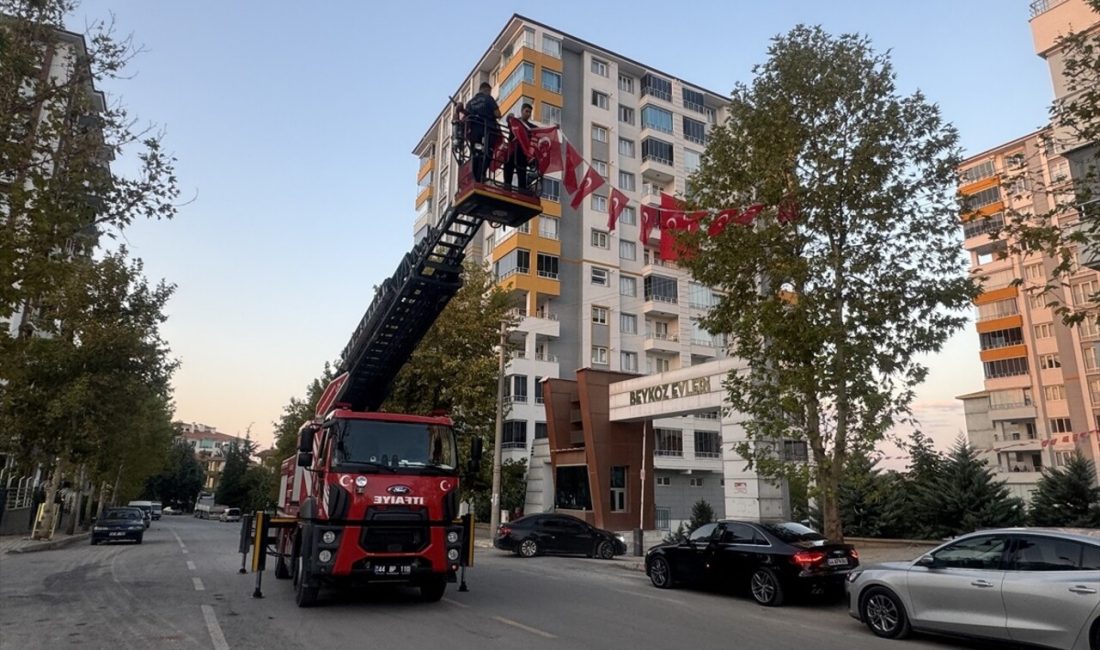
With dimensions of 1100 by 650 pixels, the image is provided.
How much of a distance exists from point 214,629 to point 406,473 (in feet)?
10.3

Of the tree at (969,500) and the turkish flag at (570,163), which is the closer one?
the turkish flag at (570,163)

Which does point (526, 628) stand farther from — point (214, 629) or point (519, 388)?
point (519, 388)

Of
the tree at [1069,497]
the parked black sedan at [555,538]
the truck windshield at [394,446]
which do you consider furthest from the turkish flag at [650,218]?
the tree at [1069,497]

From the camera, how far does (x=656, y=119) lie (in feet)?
170

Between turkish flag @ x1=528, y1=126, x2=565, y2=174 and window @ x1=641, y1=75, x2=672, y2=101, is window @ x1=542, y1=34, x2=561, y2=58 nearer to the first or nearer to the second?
window @ x1=641, y1=75, x2=672, y2=101

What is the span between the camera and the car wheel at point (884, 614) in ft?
29.3

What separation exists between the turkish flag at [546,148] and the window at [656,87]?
4145 centimetres

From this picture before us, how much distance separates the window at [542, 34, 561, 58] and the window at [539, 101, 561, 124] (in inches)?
157

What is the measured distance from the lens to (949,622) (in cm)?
834

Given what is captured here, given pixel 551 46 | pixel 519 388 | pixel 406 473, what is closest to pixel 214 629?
pixel 406 473

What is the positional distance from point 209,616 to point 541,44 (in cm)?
4533

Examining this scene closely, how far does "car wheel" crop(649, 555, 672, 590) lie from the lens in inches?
540

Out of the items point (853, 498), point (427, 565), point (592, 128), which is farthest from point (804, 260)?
point (592, 128)

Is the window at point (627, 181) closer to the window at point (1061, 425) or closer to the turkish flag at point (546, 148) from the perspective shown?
the window at point (1061, 425)
